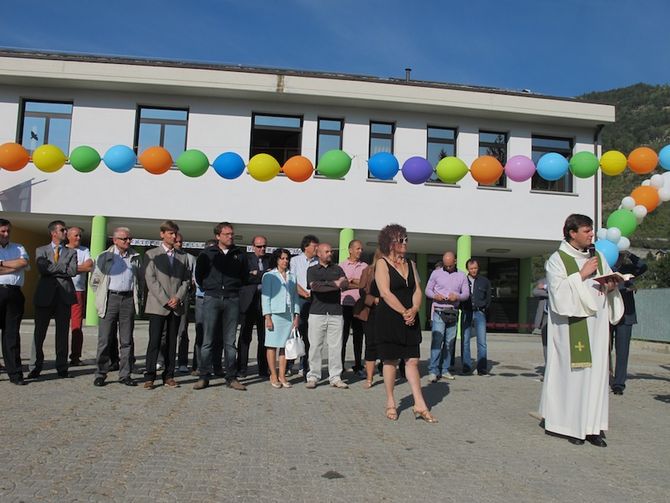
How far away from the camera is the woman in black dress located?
5.85 m

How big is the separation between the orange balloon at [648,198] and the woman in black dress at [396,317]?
4002mm

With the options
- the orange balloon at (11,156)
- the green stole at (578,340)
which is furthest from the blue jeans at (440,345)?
the orange balloon at (11,156)

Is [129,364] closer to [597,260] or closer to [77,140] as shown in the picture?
[597,260]

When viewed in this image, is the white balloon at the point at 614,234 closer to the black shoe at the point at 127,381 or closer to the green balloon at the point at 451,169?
the green balloon at the point at 451,169

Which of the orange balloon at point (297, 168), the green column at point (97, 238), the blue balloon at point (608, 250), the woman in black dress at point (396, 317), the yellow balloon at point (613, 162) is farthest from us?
the green column at point (97, 238)

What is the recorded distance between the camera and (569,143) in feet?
64.0

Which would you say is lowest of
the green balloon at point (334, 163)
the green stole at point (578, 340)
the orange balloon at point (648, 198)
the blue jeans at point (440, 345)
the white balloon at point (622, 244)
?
the blue jeans at point (440, 345)

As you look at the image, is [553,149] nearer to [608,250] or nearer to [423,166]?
[423,166]

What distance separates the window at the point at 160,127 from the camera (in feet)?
58.2

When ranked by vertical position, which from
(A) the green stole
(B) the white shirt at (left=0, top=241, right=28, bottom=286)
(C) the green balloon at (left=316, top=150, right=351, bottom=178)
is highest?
(C) the green balloon at (left=316, top=150, right=351, bottom=178)

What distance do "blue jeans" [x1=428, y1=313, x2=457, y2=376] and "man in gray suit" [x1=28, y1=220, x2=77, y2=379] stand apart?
200 inches

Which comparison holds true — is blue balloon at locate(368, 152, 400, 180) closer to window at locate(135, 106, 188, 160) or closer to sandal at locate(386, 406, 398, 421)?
sandal at locate(386, 406, 398, 421)

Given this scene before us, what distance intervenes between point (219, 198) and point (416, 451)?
13.8 meters

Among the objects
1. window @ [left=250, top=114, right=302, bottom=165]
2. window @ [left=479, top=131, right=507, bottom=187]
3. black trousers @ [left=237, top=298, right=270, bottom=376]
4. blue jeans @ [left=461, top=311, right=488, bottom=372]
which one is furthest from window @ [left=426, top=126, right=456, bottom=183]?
black trousers @ [left=237, top=298, right=270, bottom=376]
